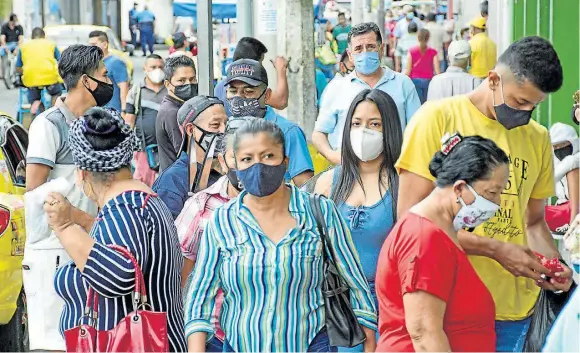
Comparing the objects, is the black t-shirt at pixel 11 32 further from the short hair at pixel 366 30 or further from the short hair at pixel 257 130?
the short hair at pixel 257 130

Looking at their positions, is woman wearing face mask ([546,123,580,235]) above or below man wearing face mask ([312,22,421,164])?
below

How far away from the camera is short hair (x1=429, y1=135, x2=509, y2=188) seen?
455cm

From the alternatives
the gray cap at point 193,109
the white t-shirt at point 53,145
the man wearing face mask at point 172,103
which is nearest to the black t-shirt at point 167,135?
the man wearing face mask at point 172,103

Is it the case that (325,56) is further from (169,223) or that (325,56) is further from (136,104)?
(169,223)

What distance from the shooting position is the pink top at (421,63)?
2170cm

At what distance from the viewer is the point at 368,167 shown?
6.27 metres

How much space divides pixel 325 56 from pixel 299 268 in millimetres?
24527

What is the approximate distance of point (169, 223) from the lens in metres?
5.04

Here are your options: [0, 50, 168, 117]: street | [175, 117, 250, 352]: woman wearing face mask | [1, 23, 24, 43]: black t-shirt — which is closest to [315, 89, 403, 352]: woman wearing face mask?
[175, 117, 250, 352]: woman wearing face mask

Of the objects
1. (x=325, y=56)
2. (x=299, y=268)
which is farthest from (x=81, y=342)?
(x=325, y=56)

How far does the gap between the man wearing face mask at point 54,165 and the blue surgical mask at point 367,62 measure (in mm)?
2288

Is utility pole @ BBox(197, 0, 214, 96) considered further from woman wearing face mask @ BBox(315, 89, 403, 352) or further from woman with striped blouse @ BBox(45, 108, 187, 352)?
woman with striped blouse @ BBox(45, 108, 187, 352)

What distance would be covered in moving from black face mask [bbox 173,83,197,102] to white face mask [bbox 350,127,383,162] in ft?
12.3

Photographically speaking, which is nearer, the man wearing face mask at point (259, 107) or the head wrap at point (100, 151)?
the head wrap at point (100, 151)
